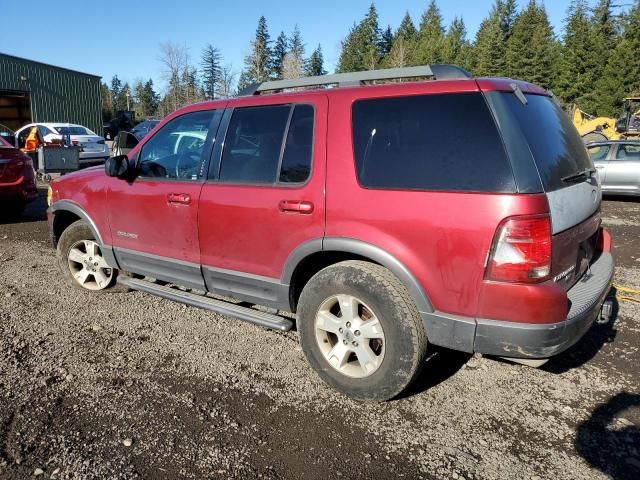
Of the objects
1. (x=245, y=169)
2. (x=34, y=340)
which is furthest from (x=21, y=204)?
(x=245, y=169)

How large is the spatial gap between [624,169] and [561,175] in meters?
11.8

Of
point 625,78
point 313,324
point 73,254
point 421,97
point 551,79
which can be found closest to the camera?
point 421,97

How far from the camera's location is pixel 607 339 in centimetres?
418

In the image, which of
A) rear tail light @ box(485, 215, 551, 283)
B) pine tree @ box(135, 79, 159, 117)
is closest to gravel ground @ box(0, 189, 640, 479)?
rear tail light @ box(485, 215, 551, 283)

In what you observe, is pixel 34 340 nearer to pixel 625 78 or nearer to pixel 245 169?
pixel 245 169

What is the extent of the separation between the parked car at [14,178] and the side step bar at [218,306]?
5.09 metres

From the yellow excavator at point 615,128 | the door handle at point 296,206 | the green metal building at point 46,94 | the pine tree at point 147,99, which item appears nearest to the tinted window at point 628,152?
the yellow excavator at point 615,128

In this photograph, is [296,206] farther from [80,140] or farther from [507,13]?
[507,13]

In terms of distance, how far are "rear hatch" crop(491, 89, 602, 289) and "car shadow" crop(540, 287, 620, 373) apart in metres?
0.86

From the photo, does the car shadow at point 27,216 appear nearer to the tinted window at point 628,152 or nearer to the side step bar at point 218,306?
the side step bar at point 218,306

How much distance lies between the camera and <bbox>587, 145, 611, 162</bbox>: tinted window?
13227 mm

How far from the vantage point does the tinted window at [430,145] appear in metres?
2.67

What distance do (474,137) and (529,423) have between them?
5.68 ft

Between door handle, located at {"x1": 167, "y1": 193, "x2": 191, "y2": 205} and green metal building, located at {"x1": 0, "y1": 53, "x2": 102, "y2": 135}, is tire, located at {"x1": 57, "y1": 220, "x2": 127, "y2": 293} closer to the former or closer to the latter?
door handle, located at {"x1": 167, "y1": 193, "x2": 191, "y2": 205}
